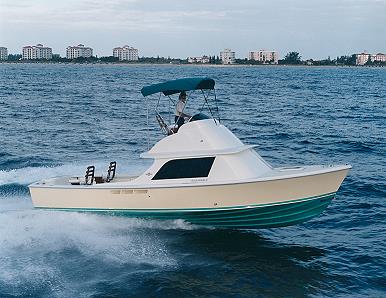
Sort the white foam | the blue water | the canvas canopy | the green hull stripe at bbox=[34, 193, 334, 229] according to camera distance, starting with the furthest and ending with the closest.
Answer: the canvas canopy < the green hull stripe at bbox=[34, 193, 334, 229] < the white foam < the blue water

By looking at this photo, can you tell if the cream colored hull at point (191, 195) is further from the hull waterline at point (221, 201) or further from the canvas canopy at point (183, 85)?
the canvas canopy at point (183, 85)

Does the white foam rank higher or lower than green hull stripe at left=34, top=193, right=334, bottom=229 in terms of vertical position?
lower

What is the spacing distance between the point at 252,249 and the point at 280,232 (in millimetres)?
1691

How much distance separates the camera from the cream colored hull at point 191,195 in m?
14.6

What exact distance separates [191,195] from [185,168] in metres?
0.79

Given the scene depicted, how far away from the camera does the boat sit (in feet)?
48.1

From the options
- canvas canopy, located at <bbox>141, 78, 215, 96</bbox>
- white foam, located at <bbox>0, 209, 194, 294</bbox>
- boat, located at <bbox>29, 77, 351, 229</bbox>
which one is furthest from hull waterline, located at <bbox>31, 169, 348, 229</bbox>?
canvas canopy, located at <bbox>141, 78, 215, 96</bbox>

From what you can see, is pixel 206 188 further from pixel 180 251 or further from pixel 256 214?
pixel 180 251

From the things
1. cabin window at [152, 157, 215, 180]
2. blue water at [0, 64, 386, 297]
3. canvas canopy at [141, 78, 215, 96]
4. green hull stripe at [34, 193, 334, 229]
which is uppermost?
canvas canopy at [141, 78, 215, 96]

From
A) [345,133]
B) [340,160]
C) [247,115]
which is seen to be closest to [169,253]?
[340,160]

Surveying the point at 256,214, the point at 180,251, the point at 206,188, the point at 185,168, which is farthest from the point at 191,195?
the point at 256,214

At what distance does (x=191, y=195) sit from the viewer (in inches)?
591

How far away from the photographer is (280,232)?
1653 centimetres

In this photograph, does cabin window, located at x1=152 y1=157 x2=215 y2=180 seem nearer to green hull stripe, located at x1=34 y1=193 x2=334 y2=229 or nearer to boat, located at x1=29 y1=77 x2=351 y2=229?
boat, located at x1=29 y1=77 x2=351 y2=229
